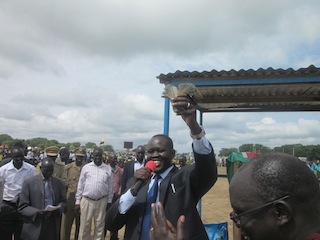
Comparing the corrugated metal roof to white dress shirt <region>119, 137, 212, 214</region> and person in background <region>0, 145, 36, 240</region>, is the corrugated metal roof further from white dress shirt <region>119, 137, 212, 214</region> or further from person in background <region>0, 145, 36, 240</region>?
person in background <region>0, 145, 36, 240</region>

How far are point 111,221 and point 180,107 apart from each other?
121cm

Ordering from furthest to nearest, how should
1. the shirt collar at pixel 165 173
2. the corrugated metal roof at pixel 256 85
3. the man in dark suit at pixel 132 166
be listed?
the man in dark suit at pixel 132 166
the corrugated metal roof at pixel 256 85
the shirt collar at pixel 165 173

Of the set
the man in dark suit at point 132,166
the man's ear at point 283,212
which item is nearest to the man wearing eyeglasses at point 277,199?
the man's ear at point 283,212

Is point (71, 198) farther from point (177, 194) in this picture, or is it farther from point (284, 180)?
point (284, 180)

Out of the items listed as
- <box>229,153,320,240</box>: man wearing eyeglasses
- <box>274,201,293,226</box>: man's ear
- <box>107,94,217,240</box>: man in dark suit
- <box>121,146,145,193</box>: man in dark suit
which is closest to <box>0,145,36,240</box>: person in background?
<box>121,146,145,193</box>: man in dark suit

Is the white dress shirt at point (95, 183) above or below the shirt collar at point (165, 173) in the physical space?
below

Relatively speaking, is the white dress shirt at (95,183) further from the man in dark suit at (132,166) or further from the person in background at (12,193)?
the person in background at (12,193)

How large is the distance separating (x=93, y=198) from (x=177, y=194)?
4111 millimetres

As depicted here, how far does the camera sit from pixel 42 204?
462 centimetres

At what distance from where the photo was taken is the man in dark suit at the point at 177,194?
2264 mm

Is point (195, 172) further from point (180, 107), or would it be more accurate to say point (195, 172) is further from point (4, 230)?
point (4, 230)

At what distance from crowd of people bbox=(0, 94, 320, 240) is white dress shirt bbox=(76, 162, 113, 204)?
0.07 ft

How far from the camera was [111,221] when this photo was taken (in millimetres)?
2547

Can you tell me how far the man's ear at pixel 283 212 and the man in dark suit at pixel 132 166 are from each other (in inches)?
188
